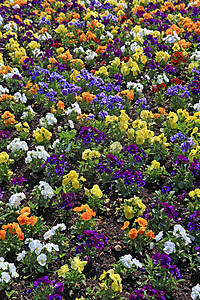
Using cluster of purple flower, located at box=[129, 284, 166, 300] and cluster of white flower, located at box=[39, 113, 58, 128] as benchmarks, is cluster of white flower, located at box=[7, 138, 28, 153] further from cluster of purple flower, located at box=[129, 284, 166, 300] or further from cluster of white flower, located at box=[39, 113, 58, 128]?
cluster of purple flower, located at box=[129, 284, 166, 300]

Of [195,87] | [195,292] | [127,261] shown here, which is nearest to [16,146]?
[127,261]

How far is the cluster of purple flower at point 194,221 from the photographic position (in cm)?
427

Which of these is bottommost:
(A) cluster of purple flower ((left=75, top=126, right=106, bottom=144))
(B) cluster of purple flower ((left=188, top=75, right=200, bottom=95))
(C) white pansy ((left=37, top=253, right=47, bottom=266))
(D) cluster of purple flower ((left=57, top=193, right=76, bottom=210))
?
(C) white pansy ((left=37, top=253, right=47, bottom=266))

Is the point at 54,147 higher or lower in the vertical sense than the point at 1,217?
higher

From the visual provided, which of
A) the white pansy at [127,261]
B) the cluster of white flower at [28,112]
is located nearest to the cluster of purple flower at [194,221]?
the white pansy at [127,261]

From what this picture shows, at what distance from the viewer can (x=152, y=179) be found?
5090mm

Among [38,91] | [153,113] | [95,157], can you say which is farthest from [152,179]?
[38,91]

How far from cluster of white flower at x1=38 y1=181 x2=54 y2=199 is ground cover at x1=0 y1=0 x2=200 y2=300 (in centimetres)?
2

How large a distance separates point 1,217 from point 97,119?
2.38 metres

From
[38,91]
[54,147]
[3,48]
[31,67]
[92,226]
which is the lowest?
[92,226]

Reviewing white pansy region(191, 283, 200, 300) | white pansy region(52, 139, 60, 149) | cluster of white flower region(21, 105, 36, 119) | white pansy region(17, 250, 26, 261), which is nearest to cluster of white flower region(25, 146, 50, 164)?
A: white pansy region(52, 139, 60, 149)

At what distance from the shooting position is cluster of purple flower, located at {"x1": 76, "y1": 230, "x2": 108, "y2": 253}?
4090mm

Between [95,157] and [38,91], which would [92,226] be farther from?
[38,91]

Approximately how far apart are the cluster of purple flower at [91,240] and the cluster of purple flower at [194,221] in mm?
953
